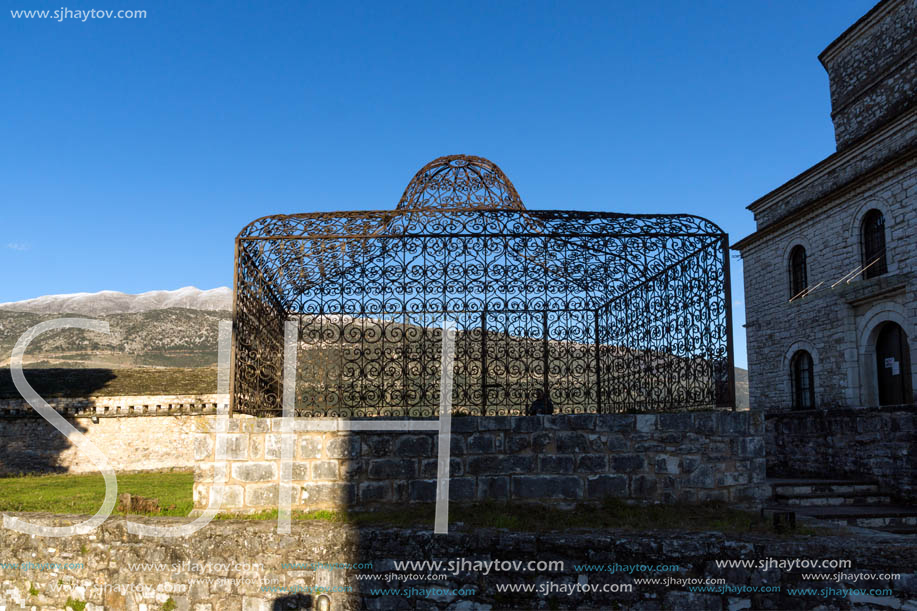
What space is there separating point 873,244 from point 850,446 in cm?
664

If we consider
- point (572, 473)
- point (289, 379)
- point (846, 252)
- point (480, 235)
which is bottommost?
point (572, 473)

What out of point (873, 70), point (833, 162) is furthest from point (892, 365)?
point (873, 70)

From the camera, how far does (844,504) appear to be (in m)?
7.73

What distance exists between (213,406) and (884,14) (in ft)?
64.7

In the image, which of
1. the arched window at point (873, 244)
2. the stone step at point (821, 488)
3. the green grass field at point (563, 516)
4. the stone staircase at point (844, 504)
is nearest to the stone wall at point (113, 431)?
the green grass field at point (563, 516)

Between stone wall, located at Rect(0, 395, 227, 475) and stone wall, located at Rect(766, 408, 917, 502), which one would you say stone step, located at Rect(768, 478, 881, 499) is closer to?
stone wall, located at Rect(766, 408, 917, 502)

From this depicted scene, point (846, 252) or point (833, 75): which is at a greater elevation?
point (833, 75)

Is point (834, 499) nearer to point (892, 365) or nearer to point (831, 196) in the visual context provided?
point (892, 365)

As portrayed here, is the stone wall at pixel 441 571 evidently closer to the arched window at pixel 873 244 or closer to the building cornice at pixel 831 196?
the building cornice at pixel 831 196

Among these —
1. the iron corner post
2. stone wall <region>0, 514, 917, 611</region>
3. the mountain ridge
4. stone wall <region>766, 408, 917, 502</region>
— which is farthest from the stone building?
the mountain ridge

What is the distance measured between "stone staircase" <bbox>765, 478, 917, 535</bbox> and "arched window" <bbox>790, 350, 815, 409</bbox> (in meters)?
7.72

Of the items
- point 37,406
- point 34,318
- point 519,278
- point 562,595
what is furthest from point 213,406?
point 34,318

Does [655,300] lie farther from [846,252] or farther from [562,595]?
[846,252]

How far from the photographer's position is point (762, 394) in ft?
56.1
